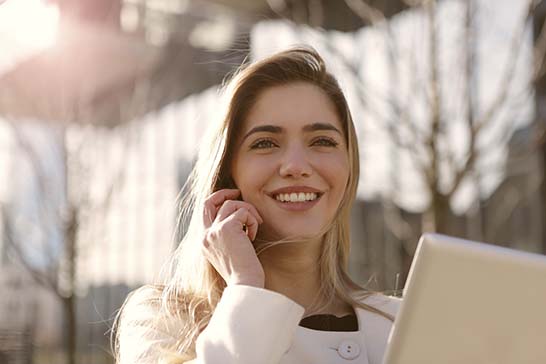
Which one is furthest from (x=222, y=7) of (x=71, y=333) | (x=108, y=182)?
(x=71, y=333)

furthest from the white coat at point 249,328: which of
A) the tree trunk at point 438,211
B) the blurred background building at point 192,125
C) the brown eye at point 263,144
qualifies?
the tree trunk at point 438,211

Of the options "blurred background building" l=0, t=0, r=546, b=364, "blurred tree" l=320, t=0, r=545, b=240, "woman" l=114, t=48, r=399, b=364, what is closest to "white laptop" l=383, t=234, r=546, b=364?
"woman" l=114, t=48, r=399, b=364

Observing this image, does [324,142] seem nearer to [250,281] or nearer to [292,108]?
[292,108]

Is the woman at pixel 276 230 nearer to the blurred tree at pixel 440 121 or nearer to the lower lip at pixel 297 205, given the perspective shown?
the lower lip at pixel 297 205

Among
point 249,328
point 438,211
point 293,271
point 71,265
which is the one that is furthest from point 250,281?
point 71,265

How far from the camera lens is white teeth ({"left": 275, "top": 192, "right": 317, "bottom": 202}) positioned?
220 cm

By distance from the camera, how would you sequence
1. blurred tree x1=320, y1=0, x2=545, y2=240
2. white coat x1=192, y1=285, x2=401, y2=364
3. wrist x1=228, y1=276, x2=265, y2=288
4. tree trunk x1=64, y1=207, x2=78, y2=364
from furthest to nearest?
1. tree trunk x1=64, y1=207, x2=78, y2=364
2. blurred tree x1=320, y1=0, x2=545, y2=240
3. wrist x1=228, y1=276, x2=265, y2=288
4. white coat x1=192, y1=285, x2=401, y2=364

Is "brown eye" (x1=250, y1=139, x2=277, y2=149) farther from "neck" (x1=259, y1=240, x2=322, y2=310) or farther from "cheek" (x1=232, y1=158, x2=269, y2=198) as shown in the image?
"neck" (x1=259, y1=240, x2=322, y2=310)

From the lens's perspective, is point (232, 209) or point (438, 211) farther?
point (438, 211)

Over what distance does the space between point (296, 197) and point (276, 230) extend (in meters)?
0.11

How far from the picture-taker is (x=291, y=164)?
85.8 inches

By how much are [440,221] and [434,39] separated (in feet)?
3.71

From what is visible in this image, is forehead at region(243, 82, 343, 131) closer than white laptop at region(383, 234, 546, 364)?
No

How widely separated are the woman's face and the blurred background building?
228mm
